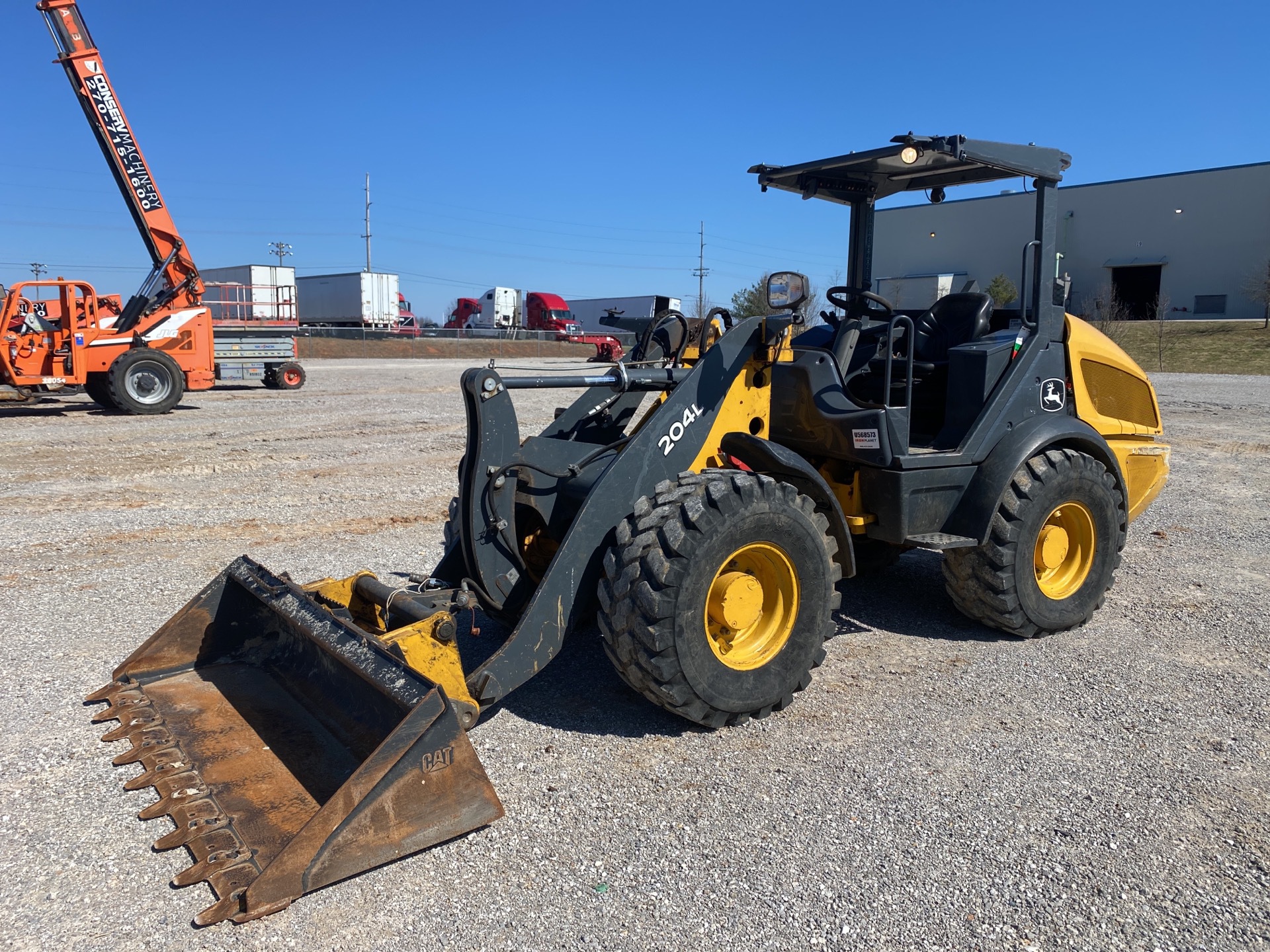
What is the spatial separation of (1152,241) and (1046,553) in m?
48.1

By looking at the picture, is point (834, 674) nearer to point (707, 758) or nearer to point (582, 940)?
point (707, 758)

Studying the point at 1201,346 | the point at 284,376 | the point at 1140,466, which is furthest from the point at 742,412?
the point at 1201,346

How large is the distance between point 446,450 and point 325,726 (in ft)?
28.5

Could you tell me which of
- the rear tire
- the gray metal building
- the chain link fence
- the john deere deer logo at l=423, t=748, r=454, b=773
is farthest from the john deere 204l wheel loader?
the gray metal building

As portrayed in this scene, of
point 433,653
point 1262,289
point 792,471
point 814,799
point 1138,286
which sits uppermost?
point 1138,286

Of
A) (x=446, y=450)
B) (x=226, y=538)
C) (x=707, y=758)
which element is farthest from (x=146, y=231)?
(x=707, y=758)

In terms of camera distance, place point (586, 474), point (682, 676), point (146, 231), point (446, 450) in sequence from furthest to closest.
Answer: point (146, 231) < point (446, 450) < point (586, 474) < point (682, 676)

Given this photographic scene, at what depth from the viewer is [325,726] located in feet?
12.4

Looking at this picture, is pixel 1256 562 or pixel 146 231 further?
pixel 146 231

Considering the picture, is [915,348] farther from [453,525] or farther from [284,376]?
[284,376]

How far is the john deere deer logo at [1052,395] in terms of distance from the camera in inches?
205

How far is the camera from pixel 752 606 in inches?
159

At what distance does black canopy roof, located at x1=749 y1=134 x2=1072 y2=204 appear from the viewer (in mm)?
4672

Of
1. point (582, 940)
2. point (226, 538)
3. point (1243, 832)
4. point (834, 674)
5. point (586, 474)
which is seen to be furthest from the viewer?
point (226, 538)
